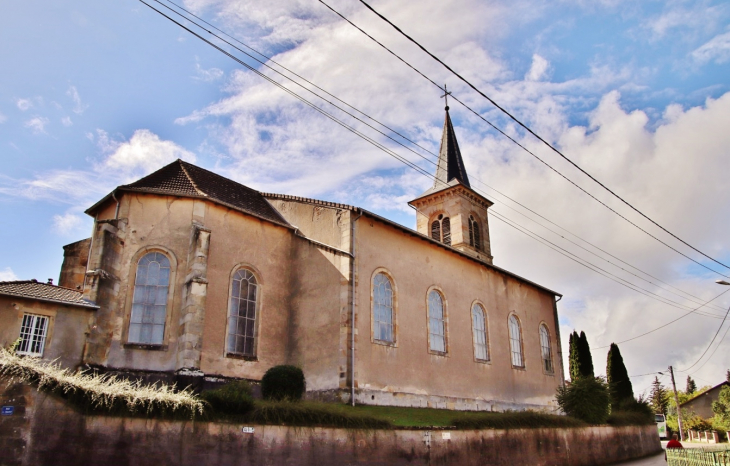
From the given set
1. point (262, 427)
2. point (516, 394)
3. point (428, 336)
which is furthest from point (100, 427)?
point (516, 394)

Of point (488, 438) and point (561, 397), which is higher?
point (561, 397)

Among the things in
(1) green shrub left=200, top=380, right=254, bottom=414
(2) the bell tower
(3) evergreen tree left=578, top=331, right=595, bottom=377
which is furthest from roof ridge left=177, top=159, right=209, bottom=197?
(3) evergreen tree left=578, top=331, right=595, bottom=377

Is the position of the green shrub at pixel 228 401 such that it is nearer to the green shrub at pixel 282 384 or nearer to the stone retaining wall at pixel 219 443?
the stone retaining wall at pixel 219 443

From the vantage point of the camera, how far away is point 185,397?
11383 millimetres

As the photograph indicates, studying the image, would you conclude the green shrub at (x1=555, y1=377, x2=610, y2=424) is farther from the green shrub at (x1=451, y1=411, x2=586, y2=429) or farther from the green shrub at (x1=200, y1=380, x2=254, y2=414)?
the green shrub at (x1=200, y1=380, x2=254, y2=414)

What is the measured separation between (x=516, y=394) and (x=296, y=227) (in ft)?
43.4

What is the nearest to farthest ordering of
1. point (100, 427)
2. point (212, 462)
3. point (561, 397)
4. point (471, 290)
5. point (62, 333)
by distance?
point (100, 427) < point (212, 462) < point (62, 333) < point (561, 397) < point (471, 290)

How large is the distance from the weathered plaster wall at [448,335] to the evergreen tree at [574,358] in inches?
76.6

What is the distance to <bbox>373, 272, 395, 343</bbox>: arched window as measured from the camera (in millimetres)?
19594

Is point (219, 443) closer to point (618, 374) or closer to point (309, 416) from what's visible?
point (309, 416)

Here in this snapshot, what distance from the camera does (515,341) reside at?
1075 inches

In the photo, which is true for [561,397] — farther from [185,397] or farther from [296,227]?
[185,397]

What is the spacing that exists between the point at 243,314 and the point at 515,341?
14.6 m

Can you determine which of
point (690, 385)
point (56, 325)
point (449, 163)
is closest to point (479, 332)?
point (56, 325)
